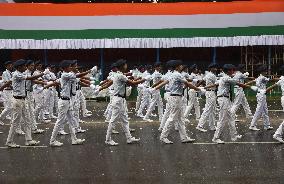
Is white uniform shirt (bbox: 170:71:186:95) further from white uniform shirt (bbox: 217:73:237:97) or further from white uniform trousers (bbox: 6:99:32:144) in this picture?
white uniform trousers (bbox: 6:99:32:144)

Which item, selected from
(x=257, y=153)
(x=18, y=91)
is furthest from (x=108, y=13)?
(x=257, y=153)

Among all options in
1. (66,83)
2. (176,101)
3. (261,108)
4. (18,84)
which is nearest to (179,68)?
(176,101)

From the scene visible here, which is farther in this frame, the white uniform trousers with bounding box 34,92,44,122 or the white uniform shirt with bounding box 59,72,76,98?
the white uniform trousers with bounding box 34,92,44,122

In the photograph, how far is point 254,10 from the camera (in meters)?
29.4

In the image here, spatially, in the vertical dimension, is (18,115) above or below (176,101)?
below

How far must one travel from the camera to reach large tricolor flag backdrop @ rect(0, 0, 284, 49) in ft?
95.1

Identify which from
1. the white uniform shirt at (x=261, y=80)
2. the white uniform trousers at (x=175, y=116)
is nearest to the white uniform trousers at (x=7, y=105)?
the white uniform trousers at (x=175, y=116)

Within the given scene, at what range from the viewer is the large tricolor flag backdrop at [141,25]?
95.1 feet

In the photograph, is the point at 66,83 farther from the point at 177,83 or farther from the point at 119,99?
the point at 177,83

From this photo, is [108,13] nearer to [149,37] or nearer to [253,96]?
[149,37]

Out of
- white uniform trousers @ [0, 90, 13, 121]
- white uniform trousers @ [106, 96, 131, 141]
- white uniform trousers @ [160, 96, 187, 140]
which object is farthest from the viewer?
white uniform trousers @ [0, 90, 13, 121]

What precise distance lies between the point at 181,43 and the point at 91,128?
1293 cm

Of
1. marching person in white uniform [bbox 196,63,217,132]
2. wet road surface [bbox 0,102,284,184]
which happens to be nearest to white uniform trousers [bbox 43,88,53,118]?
wet road surface [bbox 0,102,284,184]

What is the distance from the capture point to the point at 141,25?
3002cm
